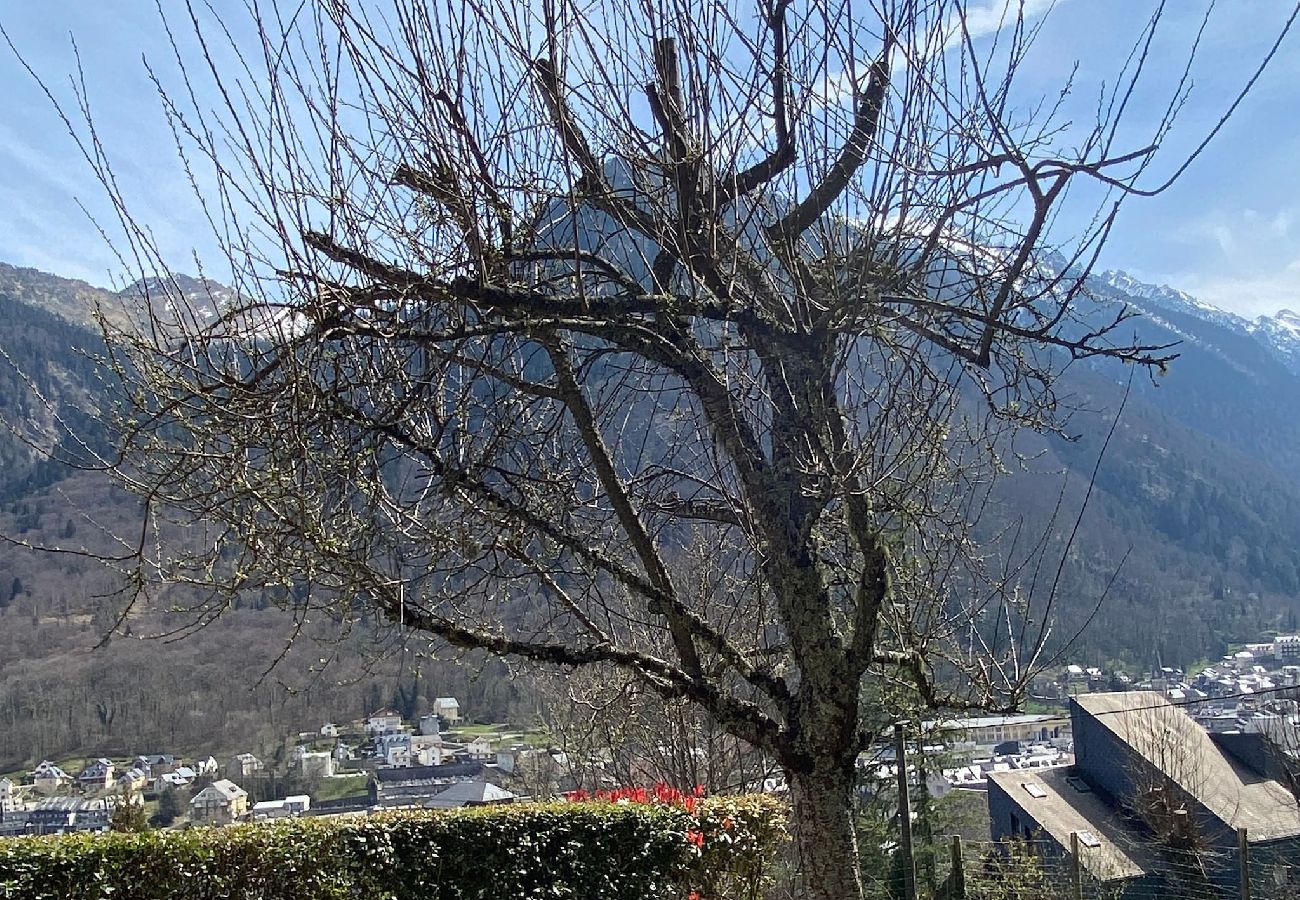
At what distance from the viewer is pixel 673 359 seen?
12.7ft

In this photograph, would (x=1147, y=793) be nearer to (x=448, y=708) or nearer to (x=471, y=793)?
(x=471, y=793)

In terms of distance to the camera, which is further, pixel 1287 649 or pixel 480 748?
pixel 1287 649

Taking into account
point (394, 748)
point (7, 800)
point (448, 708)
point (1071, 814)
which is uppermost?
point (1071, 814)

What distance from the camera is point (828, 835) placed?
11.9 ft

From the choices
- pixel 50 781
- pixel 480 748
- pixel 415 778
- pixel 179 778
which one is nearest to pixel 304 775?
pixel 179 778

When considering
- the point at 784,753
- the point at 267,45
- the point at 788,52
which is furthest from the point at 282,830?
the point at 788,52

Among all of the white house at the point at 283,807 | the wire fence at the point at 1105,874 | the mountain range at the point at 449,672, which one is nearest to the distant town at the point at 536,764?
the white house at the point at 283,807

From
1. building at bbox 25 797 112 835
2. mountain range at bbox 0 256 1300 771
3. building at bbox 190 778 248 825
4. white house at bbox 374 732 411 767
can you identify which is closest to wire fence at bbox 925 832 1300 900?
mountain range at bbox 0 256 1300 771

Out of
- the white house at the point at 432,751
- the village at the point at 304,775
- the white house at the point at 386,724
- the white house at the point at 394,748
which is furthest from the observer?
the white house at the point at 386,724

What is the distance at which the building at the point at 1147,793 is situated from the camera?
20188 mm

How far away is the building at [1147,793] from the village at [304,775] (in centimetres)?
1665

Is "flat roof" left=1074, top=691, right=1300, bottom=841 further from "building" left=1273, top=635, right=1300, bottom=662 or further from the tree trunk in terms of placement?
"building" left=1273, top=635, right=1300, bottom=662

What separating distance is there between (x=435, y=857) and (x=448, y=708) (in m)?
40.7

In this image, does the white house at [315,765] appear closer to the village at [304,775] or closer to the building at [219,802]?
the village at [304,775]
